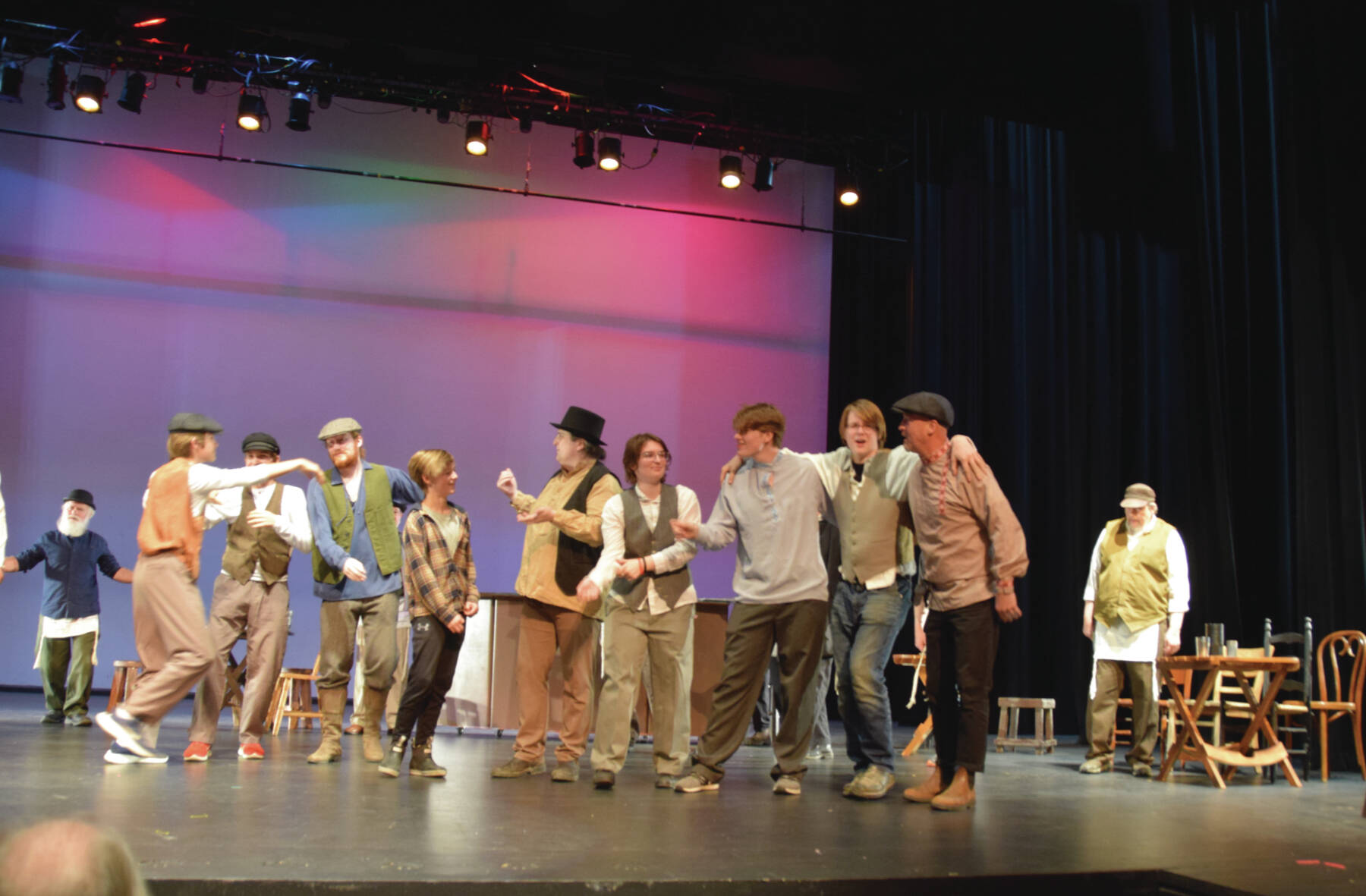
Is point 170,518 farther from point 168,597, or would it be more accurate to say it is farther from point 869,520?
point 869,520

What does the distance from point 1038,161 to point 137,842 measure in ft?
27.1

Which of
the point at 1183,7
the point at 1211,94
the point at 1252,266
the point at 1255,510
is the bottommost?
the point at 1255,510

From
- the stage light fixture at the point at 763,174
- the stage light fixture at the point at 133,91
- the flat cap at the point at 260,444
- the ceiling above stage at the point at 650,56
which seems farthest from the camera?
the stage light fixture at the point at 763,174

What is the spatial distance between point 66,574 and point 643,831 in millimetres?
4907

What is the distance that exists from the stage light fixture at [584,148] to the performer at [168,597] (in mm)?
4950

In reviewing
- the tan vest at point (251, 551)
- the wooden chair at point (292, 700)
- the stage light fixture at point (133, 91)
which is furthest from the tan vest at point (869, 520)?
the stage light fixture at point (133, 91)

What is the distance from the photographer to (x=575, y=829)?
10.1ft

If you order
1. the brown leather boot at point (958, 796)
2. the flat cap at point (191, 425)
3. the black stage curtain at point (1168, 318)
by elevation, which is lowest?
the brown leather boot at point (958, 796)

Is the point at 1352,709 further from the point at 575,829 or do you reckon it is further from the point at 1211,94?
the point at 575,829

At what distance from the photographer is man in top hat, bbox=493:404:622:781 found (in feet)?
13.8

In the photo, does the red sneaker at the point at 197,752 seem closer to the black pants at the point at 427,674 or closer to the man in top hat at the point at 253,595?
the man in top hat at the point at 253,595

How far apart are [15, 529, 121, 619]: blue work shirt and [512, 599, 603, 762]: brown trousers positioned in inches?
144

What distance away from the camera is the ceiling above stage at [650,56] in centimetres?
591

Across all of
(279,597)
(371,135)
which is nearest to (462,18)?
(279,597)
